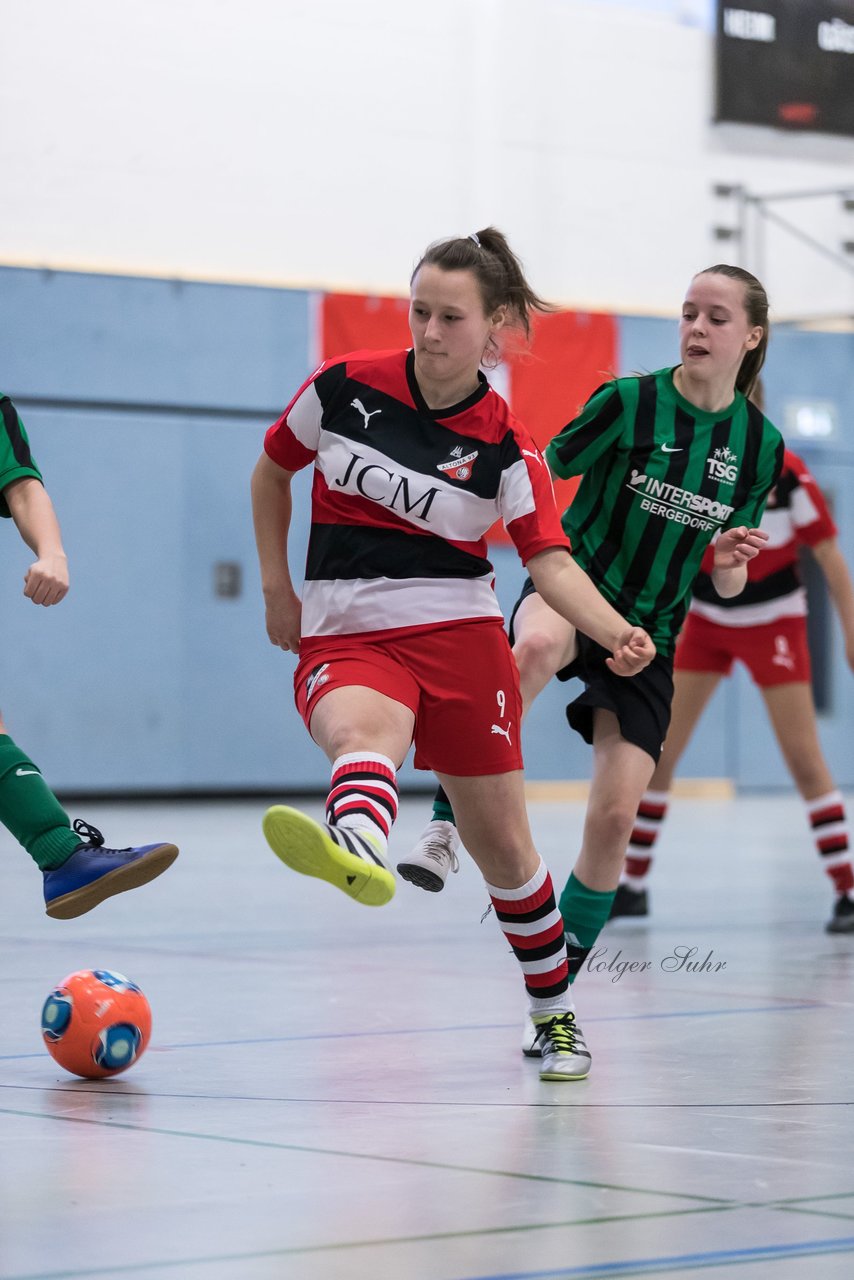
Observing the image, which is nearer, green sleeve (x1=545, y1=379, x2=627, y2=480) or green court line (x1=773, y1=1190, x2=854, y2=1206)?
green court line (x1=773, y1=1190, x2=854, y2=1206)

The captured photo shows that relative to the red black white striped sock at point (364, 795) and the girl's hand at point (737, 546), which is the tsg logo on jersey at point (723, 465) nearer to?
the girl's hand at point (737, 546)

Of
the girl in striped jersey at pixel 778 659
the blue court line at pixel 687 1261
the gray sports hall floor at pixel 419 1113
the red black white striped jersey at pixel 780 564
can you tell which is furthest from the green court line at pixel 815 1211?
the red black white striped jersey at pixel 780 564

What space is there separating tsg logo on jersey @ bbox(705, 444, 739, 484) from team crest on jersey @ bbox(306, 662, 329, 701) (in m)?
1.45

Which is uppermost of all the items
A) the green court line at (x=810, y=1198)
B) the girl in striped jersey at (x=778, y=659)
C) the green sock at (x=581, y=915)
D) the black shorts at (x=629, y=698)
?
the green court line at (x=810, y=1198)

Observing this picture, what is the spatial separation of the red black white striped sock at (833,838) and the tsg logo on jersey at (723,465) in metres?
2.71

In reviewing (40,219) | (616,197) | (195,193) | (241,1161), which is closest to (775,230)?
(616,197)

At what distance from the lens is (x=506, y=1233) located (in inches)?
110

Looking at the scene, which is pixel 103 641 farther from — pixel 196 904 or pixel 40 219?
pixel 196 904

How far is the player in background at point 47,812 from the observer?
4.17 m

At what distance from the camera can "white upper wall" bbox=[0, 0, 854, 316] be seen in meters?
14.5

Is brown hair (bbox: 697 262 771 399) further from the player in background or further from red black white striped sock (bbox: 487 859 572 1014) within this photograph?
the player in background

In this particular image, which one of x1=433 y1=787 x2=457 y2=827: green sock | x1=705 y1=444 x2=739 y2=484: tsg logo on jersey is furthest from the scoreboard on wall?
x1=433 y1=787 x2=457 y2=827: green sock

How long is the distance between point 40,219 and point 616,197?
5.05 metres

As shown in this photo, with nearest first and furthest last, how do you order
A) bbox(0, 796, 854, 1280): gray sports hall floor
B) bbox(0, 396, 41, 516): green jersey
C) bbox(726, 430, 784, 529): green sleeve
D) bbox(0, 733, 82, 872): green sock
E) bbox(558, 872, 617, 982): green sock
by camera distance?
bbox(0, 796, 854, 1280): gray sports hall floor → bbox(0, 733, 82, 872): green sock → bbox(0, 396, 41, 516): green jersey → bbox(558, 872, 617, 982): green sock → bbox(726, 430, 784, 529): green sleeve
